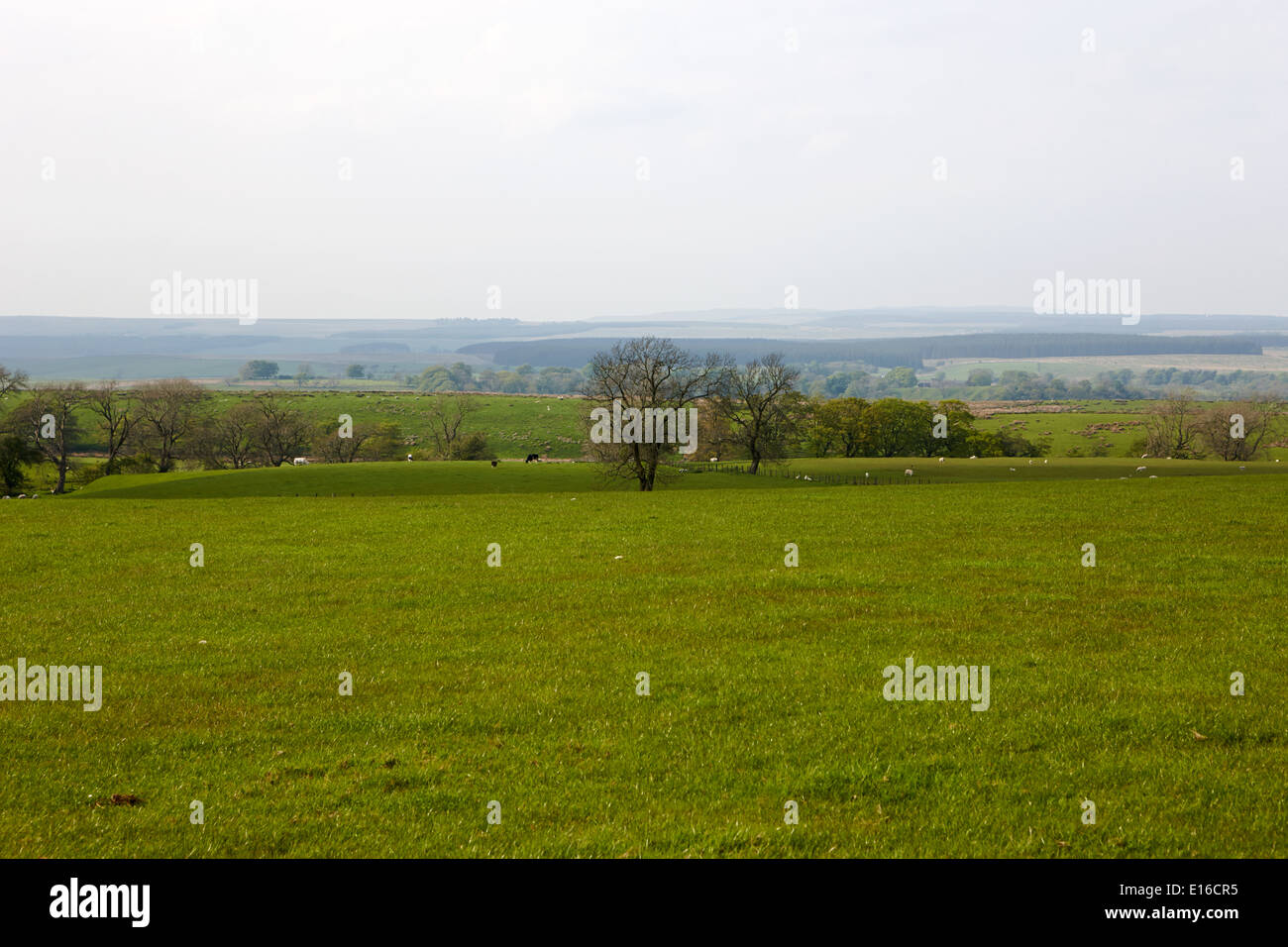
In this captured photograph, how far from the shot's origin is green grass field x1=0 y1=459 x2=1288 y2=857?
8508mm

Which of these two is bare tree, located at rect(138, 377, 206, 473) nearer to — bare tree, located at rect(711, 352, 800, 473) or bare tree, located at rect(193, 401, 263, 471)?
bare tree, located at rect(193, 401, 263, 471)

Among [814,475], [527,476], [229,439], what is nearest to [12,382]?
[229,439]

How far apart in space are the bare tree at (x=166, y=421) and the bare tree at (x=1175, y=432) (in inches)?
5656

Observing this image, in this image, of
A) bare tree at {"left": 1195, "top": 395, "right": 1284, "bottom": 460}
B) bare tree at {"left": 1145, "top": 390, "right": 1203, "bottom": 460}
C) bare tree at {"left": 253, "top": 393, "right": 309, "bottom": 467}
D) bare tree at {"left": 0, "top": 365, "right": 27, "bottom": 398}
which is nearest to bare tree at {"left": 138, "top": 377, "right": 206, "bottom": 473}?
bare tree at {"left": 253, "top": 393, "right": 309, "bottom": 467}

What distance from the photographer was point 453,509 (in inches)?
1594

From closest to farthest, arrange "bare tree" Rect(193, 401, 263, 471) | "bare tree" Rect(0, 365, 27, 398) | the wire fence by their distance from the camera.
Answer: the wire fence → "bare tree" Rect(0, 365, 27, 398) → "bare tree" Rect(193, 401, 263, 471)

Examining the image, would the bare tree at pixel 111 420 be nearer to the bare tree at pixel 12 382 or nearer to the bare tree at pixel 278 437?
the bare tree at pixel 12 382

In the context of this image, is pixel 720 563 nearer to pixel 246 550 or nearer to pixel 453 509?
pixel 246 550

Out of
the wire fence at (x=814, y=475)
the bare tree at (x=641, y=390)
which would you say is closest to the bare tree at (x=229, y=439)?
the wire fence at (x=814, y=475)

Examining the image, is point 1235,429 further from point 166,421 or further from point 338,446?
point 166,421

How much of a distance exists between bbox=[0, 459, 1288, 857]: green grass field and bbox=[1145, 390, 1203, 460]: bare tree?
114 meters

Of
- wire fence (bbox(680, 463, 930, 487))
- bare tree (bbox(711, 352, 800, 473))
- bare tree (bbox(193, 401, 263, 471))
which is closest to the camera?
wire fence (bbox(680, 463, 930, 487))

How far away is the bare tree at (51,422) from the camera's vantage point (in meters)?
102
